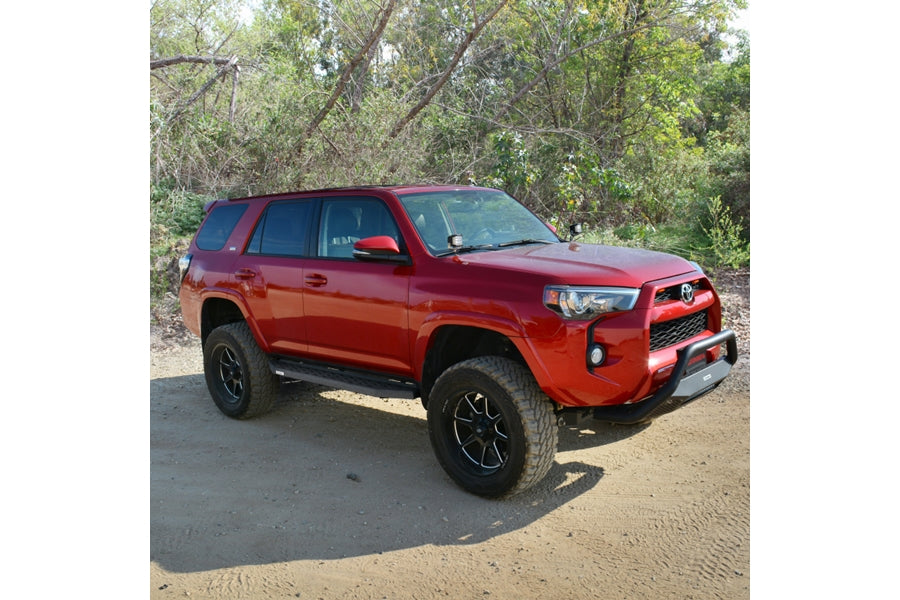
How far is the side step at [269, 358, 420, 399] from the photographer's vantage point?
4656 mm

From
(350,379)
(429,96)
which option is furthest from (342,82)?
(350,379)

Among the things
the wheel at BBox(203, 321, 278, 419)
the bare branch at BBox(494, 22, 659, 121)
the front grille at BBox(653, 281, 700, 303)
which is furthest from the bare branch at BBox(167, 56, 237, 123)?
the front grille at BBox(653, 281, 700, 303)

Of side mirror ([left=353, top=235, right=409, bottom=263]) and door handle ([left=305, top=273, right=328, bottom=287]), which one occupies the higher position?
side mirror ([left=353, top=235, right=409, bottom=263])

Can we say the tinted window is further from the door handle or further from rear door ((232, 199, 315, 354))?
the door handle

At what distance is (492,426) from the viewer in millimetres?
4191

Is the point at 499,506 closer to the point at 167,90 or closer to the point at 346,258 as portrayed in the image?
the point at 346,258

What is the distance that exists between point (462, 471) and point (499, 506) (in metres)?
0.31

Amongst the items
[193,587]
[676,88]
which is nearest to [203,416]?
[193,587]

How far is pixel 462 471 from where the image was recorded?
4.29m

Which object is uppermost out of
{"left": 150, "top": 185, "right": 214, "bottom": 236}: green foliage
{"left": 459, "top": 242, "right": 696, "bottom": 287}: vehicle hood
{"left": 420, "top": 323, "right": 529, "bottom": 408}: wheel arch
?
{"left": 150, "top": 185, "right": 214, "bottom": 236}: green foliage

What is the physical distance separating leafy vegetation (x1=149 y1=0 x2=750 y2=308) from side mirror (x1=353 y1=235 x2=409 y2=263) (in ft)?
20.9

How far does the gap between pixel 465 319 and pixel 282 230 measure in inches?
79.9

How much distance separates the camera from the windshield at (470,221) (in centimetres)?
471

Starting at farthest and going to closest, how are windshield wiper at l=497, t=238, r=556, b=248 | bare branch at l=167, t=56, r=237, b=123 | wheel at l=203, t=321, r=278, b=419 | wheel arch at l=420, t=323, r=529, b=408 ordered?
bare branch at l=167, t=56, r=237, b=123 < wheel at l=203, t=321, r=278, b=419 < windshield wiper at l=497, t=238, r=556, b=248 < wheel arch at l=420, t=323, r=529, b=408
